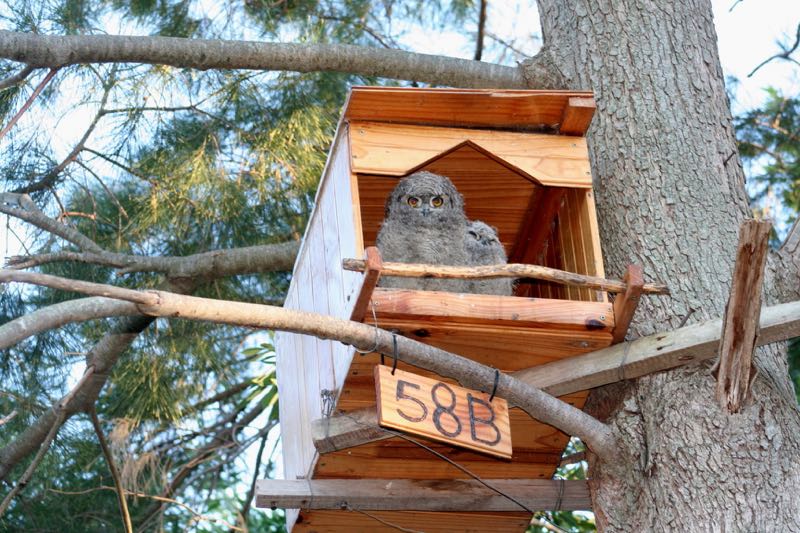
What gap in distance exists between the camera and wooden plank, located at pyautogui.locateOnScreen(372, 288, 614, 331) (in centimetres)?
268

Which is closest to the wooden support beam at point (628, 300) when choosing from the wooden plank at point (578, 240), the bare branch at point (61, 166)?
the wooden plank at point (578, 240)

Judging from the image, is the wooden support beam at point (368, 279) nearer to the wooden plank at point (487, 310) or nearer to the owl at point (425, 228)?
the wooden plank at point (487, 310)

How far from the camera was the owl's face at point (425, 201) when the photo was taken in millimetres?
3410

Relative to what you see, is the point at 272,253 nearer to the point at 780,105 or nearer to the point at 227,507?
the point at 227,507

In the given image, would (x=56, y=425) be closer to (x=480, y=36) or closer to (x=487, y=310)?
(x=487, y=310)

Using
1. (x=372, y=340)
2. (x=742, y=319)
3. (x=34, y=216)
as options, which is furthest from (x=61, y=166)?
(x=742, y=319)

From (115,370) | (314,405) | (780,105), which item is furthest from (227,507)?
(780,105)

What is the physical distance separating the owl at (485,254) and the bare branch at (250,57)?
0.72 meters

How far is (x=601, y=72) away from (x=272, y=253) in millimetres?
1374

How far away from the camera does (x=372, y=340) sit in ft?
8.23

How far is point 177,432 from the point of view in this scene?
575 centimetres

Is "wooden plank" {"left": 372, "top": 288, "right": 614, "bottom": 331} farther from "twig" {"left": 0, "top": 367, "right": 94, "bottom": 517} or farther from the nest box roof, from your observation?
"twig" {"left": 0, "top": 367, "right": 94, "bottom": 517}

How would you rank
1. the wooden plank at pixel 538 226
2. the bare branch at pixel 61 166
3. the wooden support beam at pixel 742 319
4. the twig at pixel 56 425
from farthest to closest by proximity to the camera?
the bare branch at pixel 61 166 < the wooden plank at pixel 538 226 < the twig at pixel 56 425 < the wooden support beam at pixel 742 319

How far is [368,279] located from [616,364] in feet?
2.35
